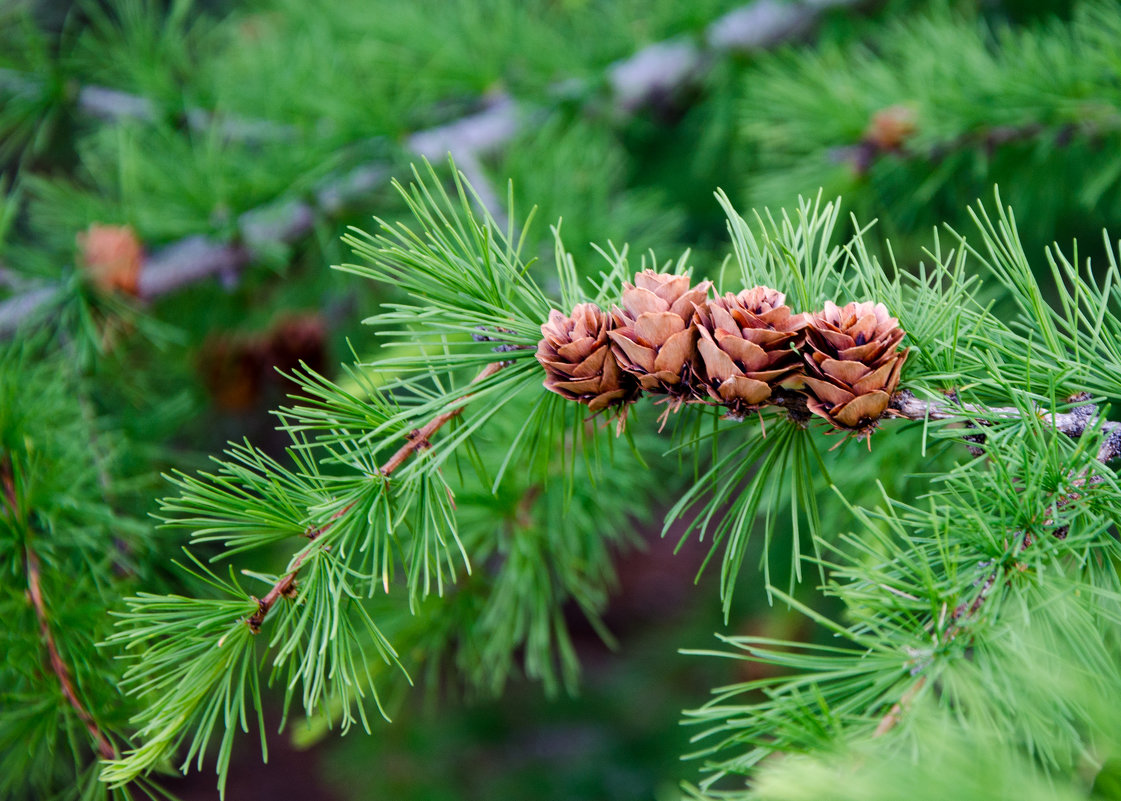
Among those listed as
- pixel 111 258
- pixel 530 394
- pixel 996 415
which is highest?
pixel 111 258

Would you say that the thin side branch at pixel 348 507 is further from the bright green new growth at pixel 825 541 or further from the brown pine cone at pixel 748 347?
the brown pine cone at pixel 748 347

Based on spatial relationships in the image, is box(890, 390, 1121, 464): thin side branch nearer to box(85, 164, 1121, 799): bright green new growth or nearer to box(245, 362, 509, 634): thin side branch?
box(85, 164, 1121, 799): bright green new growth

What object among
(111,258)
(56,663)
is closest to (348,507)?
(56,663)

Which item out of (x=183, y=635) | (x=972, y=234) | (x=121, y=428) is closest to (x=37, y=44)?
(x=121, y=428)

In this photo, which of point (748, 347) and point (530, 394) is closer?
point (748, 347)

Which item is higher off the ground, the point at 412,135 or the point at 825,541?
the point at 412,135

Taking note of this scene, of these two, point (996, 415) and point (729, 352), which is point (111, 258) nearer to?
point (729, 352)

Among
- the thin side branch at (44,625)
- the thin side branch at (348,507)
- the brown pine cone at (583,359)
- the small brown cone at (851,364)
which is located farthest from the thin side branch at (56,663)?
the small brown cone at (851,364)
